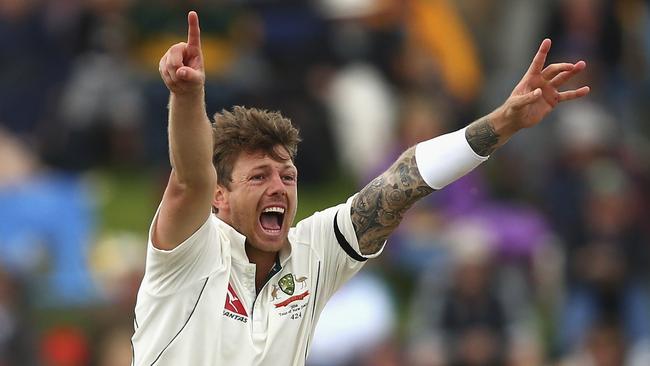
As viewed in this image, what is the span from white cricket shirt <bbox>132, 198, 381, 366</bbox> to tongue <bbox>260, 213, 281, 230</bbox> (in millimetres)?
134

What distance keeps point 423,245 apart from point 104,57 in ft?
13.3

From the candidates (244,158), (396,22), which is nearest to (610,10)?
(396,22)

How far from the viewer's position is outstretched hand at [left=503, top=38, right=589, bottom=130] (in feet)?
20.8

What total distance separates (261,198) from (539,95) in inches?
50.4

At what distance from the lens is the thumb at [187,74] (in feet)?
18.6

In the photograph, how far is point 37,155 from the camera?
14.5 metres

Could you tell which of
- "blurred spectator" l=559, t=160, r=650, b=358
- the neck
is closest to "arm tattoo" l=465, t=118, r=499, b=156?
the neck

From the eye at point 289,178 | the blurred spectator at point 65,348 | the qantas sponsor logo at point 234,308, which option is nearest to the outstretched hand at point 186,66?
the eye at point 289,178

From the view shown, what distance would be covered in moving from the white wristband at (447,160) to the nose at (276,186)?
63cm

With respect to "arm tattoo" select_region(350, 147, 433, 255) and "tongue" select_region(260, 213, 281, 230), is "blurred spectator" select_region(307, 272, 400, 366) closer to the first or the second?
"arm tattoo" select_region(350, 147, 433, 255)

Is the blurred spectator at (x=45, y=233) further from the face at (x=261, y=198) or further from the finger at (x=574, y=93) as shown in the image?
the finger at (x=574, y=93)

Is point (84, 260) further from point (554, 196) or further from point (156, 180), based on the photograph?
point (554, 196)

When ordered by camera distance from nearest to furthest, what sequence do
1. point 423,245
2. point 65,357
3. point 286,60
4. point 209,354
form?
point 209,354 < point 65,357 < point 423,245 < point 286,60

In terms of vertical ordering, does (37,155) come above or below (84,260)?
above
